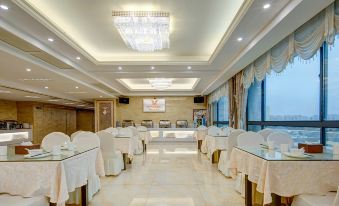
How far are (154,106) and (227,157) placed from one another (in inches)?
421

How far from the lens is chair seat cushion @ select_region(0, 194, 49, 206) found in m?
2.55

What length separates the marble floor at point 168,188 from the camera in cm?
412

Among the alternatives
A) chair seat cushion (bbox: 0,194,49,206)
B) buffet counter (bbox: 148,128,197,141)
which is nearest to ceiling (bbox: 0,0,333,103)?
chair seat cushion (bbox: 0,194,49,206)

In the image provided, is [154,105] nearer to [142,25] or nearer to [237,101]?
[237,101]

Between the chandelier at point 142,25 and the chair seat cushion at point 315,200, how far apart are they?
3.31 meters

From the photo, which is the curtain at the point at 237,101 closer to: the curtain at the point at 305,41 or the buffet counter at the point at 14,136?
the curtain at the point at 305,41

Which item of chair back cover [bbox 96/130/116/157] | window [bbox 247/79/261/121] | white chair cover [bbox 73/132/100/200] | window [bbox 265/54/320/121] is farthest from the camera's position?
window [bbox 247/79/261/121]

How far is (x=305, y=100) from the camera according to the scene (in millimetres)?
5613

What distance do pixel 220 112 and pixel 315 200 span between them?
11883 mm

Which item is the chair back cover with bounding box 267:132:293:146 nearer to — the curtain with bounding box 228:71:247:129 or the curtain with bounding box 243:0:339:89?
the curtain with bounding box 243:0:339:89

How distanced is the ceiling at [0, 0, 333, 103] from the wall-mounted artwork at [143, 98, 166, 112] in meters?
6.93

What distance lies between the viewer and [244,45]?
5930 mm

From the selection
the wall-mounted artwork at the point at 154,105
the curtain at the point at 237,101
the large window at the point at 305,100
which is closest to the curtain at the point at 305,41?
the large window at the point at 305,100

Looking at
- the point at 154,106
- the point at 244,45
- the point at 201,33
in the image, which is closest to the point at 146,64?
the point at 201,33
